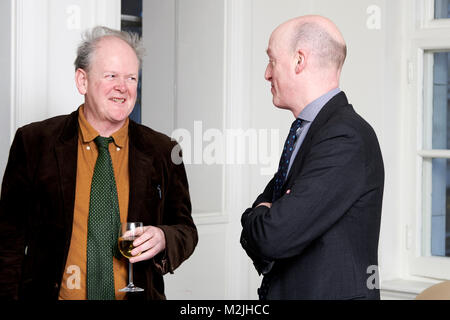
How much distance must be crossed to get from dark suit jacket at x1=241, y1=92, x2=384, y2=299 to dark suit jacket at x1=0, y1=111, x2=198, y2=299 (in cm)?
47

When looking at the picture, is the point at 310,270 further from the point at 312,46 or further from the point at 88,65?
the point at 88,65

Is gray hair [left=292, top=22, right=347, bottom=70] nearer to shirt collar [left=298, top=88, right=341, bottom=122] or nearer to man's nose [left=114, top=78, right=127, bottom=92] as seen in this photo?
shirt collar [left=298, top=88, right=341, bottom=122]

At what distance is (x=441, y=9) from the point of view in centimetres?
375

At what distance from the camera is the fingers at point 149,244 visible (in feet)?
6.44

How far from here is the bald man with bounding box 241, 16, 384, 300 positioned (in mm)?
1726

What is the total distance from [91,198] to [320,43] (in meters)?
0.82

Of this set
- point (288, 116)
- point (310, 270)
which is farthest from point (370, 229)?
point (288, 116)

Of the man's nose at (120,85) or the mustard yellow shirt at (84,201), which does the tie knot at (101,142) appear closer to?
the mustard yellow shirt at (84,201)

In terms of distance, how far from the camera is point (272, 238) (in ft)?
5.70

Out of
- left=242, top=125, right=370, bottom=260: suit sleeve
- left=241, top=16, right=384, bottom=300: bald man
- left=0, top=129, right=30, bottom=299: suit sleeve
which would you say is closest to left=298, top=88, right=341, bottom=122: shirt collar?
left=241, top=16, right=384, bottom=300: bald man

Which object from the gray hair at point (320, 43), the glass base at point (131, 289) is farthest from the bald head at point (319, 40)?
the glass base at point (131, 289)

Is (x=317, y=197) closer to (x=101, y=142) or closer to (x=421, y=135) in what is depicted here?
(x=101, y=142)

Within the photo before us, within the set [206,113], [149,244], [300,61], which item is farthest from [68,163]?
[206,113]

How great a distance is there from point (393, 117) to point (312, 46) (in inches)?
80.0
